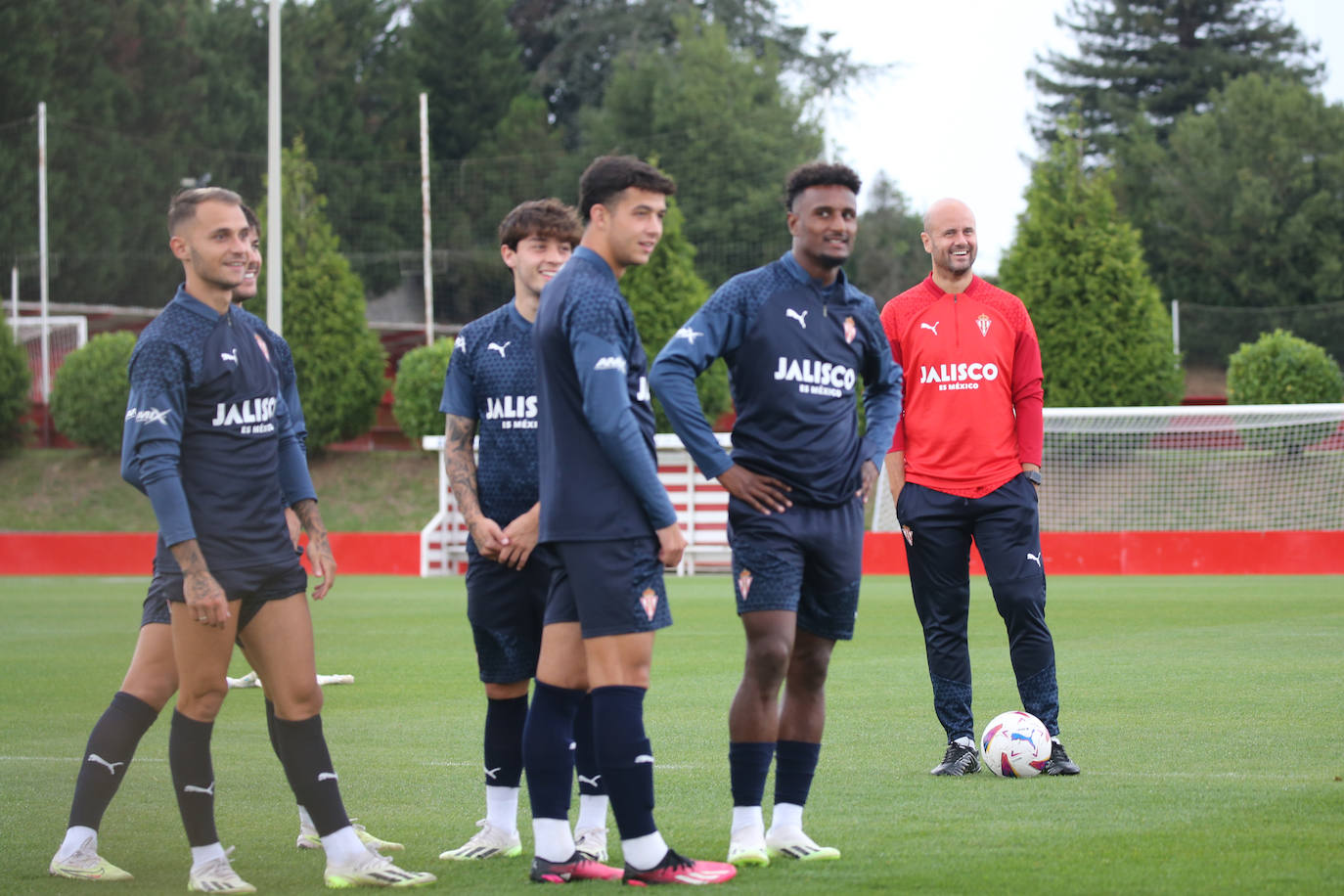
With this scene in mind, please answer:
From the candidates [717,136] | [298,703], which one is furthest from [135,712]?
→ [717,136]

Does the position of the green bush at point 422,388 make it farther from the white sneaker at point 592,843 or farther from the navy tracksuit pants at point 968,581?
the white sneaker at point 592,843

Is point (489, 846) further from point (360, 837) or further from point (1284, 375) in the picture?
point (1284, 375)

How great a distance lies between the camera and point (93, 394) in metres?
32.8

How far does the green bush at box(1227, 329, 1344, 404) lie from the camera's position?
29547 millimetres

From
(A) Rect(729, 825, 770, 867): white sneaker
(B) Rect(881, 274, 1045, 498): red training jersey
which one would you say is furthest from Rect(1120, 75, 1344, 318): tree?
(A) Rect(729, 825, 770, 867): white sneaker

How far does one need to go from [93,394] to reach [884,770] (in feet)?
95.2

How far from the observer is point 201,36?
52375mm

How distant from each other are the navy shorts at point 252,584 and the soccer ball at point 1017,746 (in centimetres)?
312

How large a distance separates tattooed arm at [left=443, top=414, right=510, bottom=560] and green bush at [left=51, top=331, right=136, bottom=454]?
2874cm

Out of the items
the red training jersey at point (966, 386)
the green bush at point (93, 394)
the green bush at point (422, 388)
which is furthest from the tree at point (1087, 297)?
the red training jersey at point (966, 386)

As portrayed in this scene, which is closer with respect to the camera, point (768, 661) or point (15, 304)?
point (768, 661)

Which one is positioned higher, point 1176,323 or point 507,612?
point 1176,323

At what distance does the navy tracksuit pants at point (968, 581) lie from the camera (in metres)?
6.93

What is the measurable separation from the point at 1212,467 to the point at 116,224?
33.0 m
